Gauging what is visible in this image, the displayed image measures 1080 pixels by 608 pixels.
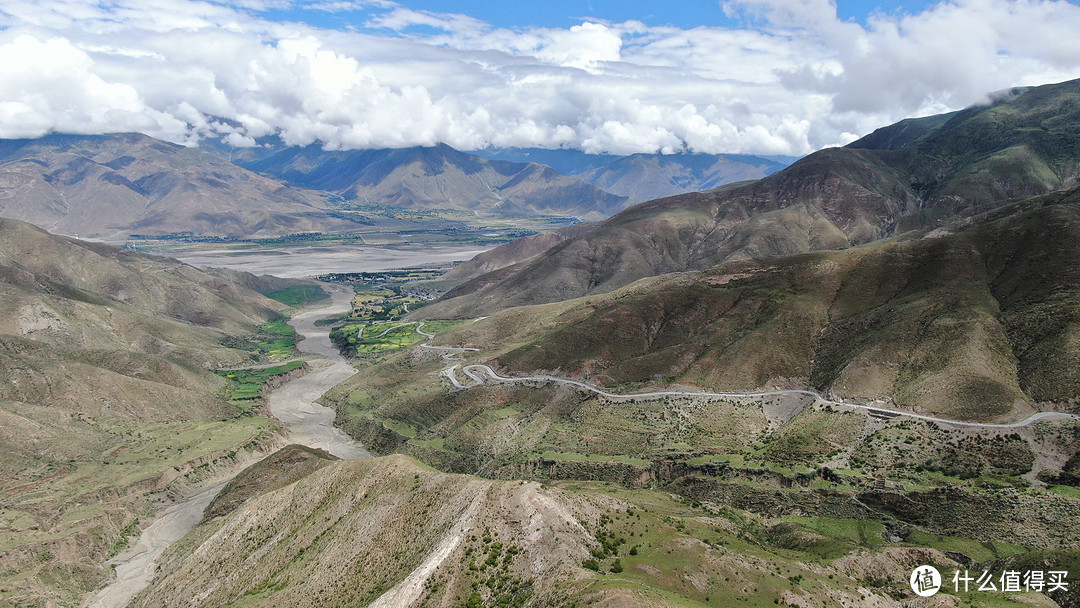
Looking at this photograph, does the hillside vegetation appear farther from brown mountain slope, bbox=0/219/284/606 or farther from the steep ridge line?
the steep ridge line

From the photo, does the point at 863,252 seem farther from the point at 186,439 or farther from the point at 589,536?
the point at 186,439

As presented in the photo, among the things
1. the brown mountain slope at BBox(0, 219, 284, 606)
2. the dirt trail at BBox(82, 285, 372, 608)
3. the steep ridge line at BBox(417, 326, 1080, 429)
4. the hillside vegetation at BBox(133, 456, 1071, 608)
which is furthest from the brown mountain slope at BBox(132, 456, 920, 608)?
the steep ridge line at BBox(417, 326, 1080, 429)

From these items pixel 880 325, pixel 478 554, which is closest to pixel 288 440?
pixel 478 554

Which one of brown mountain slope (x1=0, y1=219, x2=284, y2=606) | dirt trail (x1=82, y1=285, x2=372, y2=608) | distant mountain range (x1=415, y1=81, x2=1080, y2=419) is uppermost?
distant mountain range (x1=415, y1=81, x2=1080, y2=419)

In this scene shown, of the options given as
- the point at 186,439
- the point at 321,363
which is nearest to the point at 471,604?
the point at 186,439

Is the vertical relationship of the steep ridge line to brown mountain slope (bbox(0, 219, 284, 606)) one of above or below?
above

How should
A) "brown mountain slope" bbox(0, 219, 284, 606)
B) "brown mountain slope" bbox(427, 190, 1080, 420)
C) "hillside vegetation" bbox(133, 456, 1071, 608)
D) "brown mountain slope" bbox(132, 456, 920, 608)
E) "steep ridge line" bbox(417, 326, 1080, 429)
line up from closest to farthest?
"brown mountain slope" bbox(132, 456, 920, 608) → "hillside vegetation" bbox(133, 456, 1071, 608) → "steep ridge line" bbox(417, 326, 1080, 429) → "brown mountain slope" bbox(0, 219, 284, 606) → "brown mountain slope" bbox(427, 190, 1080, 420)
